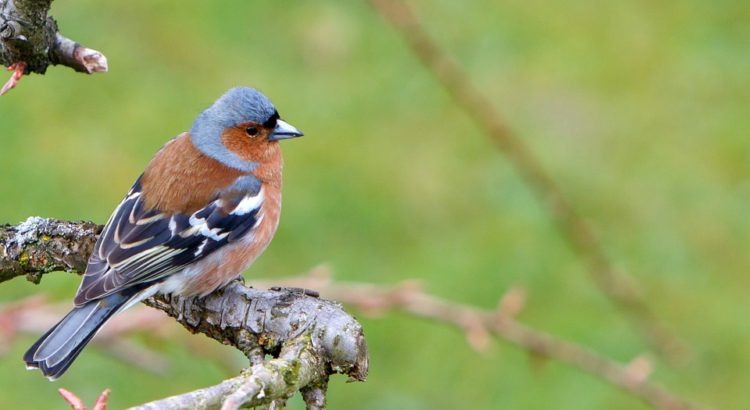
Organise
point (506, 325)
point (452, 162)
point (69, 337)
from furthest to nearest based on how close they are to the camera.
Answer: point (452, 162) < point (506, 325) < point (69, 337)

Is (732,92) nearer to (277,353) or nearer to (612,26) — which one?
(612,26)

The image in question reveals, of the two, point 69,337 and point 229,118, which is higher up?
point 229,118

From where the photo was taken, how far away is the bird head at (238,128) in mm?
4504

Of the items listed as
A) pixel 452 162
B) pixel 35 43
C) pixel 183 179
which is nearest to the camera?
pixel 35 43

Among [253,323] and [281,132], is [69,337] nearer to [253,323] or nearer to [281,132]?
[253,323]

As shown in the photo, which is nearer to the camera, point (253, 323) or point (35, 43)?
point (35, 43)

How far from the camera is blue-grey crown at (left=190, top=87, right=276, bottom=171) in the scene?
449cm

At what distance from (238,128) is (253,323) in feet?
5.99

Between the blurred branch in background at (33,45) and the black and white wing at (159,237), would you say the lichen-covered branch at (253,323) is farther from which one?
the blurred branch in background at (33,45)

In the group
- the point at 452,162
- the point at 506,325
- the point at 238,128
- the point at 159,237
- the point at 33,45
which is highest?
the point at 452,162

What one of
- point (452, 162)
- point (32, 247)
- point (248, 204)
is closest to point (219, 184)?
point (248, 204)

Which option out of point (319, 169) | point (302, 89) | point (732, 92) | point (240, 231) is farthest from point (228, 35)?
point (240, 231)

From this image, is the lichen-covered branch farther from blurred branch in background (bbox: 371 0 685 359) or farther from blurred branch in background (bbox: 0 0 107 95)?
blurred branch in background (bbox: 371 0 685 359)

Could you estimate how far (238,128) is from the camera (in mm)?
4594
